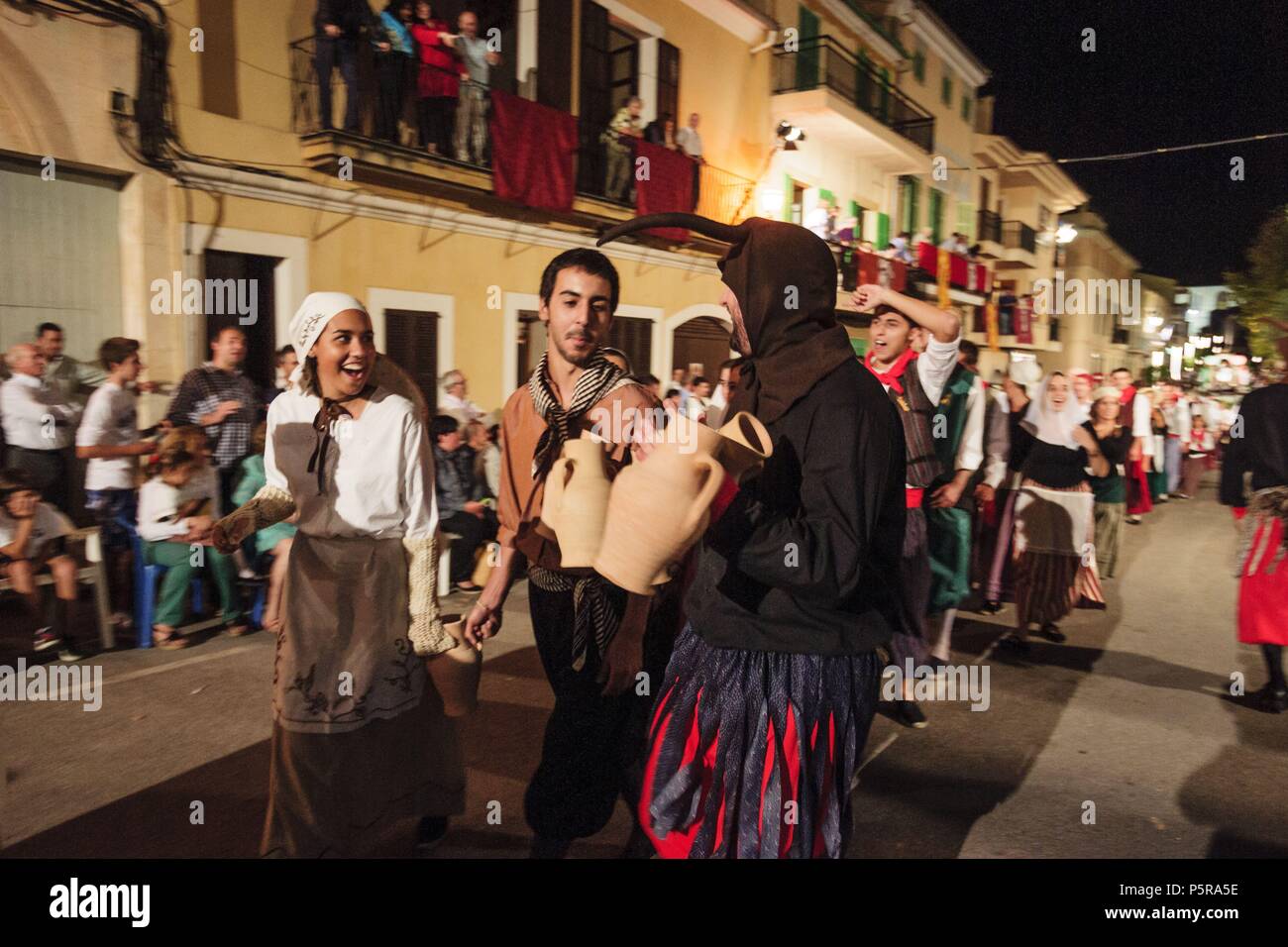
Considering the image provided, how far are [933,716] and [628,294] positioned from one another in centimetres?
1045

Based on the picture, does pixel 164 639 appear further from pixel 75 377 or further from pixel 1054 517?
pixel 1054 517

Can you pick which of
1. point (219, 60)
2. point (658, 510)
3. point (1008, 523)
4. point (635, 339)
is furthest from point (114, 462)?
point (635, 339)

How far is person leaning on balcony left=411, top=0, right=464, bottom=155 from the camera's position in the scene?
396 inches

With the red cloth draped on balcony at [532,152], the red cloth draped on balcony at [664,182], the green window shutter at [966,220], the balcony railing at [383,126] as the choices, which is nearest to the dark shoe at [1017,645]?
the balcony railing at [383,126]

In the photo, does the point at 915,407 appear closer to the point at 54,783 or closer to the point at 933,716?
the point at 933,716

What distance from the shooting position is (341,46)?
29.7ft

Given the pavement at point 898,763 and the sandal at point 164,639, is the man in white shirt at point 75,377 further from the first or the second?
the sandal at point 164,639

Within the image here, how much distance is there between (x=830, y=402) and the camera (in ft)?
6.37

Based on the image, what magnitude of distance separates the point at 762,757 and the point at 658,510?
29.9 inches

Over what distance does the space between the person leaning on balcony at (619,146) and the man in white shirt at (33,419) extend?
839 cm

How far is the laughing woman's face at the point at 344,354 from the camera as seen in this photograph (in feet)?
8.75

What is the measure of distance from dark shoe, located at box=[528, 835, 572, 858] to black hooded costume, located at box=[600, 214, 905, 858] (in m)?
0.64

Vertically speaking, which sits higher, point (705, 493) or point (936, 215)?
point (936, 215)

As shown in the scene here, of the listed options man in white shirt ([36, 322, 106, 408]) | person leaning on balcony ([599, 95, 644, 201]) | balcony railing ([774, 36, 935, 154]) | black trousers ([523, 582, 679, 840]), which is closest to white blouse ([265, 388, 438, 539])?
black trousers ([523, 582, 679, 840])
